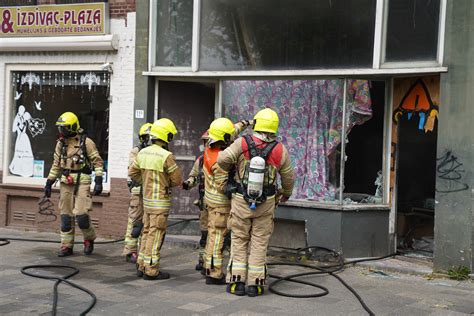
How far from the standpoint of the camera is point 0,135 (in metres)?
12.1

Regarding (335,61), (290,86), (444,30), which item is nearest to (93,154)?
(290,86)

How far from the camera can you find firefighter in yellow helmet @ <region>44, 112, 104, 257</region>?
9.47 meters

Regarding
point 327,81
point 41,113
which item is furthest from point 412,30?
point 41,113

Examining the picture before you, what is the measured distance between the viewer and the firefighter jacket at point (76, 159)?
949 cm

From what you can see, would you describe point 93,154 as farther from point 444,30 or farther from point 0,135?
point 444,30

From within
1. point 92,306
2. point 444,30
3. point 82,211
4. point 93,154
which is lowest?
point 92,306

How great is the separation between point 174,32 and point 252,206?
4.41 meters

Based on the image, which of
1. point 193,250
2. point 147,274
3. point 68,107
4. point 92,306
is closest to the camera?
point 92,306

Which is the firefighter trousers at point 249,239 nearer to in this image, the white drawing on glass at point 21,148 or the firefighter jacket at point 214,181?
the firefighter jacket at point 214,181

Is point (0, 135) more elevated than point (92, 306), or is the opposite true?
point (0, 135)

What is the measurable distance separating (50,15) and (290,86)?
4579 mm

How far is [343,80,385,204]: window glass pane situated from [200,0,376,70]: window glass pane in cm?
57

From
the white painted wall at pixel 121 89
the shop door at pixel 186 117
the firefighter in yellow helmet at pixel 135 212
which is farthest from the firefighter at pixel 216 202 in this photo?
the white painted wall at pixel 121 89

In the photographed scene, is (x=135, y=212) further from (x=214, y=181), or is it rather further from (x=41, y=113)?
(x=41, y=113)
